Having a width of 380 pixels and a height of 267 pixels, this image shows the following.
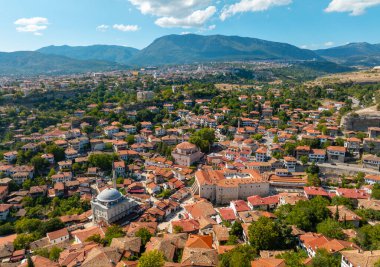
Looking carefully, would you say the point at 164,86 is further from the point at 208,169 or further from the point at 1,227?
the point at 1,227

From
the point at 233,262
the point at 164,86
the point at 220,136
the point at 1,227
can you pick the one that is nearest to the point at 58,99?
the point at 164,86

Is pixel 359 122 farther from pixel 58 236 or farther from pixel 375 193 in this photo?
pixel 58 236

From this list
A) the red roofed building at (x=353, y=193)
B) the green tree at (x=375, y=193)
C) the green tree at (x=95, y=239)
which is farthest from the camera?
the red roofed building at (x=353, y=193)

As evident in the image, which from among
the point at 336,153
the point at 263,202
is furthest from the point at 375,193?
the point at 263,202

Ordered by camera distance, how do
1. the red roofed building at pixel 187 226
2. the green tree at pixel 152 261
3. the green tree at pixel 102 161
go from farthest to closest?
the green tree at pixel 102 161
the red roofed building at pixel 187 226
the green tree at pixel 152 261

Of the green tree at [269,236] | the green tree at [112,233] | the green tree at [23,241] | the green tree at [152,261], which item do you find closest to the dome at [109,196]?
the green tree at [112,233]

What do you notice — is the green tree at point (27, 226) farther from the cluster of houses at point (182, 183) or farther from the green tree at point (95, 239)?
the green tree at point (95, 239)

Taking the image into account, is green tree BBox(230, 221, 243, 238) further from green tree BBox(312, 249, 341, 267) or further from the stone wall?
the stone wall
